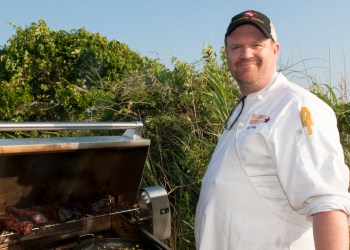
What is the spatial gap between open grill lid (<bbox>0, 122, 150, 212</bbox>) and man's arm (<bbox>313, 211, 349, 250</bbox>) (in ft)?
5.22

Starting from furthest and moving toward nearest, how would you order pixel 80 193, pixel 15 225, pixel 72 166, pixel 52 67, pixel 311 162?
pixel 52 67 → pixel 80 193 → pixel 72 166 → pixel 15 225 → pixel 311 162

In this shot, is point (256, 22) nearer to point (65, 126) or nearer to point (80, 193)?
point (65, 126)

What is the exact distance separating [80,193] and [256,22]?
6.50ft

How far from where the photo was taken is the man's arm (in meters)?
1.65

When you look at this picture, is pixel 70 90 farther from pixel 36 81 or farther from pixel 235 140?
pixel 235 140

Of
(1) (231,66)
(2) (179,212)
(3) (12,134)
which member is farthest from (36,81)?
(1) (231,66)

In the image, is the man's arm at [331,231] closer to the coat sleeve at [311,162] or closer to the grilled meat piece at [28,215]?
the coat sleeve at [311,162]

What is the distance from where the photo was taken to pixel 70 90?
11492mm

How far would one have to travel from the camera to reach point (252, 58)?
2.25m

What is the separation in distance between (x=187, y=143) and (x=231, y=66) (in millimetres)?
2645

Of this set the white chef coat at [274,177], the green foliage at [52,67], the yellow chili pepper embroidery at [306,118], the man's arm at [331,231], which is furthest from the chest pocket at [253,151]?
the green foliage at [52,67]

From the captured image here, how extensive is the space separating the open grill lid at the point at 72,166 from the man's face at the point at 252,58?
105 cm

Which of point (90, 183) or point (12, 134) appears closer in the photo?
point (90, 183)

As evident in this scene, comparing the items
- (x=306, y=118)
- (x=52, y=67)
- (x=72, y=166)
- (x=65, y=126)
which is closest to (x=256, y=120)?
(x=306, y=118)
